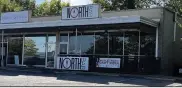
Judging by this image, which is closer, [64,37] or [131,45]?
[131,45]

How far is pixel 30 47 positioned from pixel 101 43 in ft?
21.5

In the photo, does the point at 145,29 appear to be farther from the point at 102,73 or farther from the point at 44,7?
the point at 44,7

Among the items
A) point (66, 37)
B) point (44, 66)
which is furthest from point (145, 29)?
point (44, 66)

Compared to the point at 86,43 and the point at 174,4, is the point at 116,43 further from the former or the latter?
the point at 174,4

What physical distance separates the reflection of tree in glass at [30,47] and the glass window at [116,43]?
6662 millimetres

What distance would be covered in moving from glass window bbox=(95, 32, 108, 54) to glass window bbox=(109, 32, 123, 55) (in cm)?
37

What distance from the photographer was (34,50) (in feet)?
Answer: 89.9

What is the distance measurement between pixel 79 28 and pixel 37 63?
504 cm

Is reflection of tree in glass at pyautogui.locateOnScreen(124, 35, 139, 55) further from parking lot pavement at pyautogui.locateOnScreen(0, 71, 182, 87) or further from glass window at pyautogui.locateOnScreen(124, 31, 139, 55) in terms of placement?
parking lot pavement at pyautogui.locateOnScreen(0, 71, 182, 87)

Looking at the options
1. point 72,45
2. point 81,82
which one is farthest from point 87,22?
point 81,82

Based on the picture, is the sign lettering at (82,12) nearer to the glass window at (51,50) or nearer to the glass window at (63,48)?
the glass window at (63,48)

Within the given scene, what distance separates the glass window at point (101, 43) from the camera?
78.8 feet

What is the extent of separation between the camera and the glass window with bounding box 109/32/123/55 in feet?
76.8

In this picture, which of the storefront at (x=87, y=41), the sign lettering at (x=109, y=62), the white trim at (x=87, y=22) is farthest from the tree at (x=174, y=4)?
the sign lettering at (x=109, y=62)
